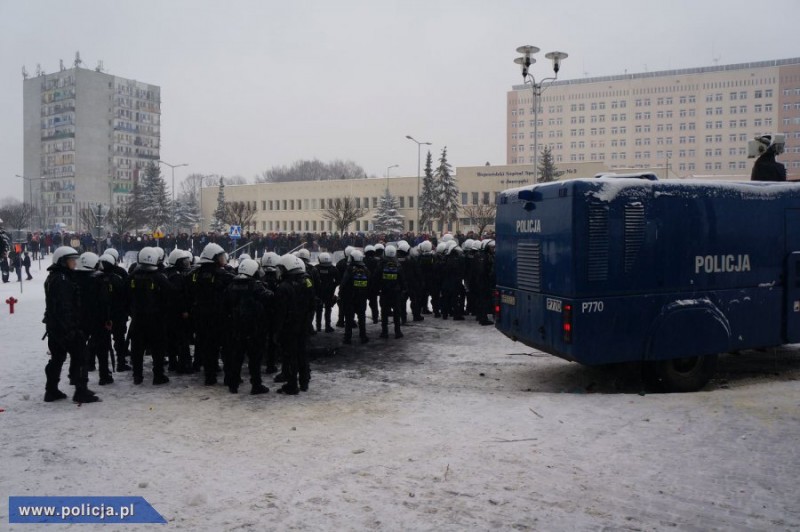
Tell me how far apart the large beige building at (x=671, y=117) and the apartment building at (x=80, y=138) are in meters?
82.0

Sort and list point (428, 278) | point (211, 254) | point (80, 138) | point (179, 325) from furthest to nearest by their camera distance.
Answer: point (80, 138) → point (428, 278) → point (179, 325) → point (211, 254)

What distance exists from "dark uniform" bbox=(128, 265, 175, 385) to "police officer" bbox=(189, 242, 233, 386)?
0.58 m

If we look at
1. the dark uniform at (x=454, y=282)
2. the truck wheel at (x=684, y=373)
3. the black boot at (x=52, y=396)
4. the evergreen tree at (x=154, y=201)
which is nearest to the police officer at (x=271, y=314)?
the black boot at (x=52, y=396)

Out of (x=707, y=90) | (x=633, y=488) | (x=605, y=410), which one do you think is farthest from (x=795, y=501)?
(x=707, y=90)

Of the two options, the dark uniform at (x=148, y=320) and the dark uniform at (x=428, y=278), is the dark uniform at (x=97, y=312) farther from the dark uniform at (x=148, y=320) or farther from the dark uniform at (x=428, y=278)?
the dark uniform at (x=428, y=278)

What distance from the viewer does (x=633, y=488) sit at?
576cm

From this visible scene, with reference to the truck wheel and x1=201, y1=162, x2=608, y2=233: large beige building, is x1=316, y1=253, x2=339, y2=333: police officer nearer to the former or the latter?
the truck wheel

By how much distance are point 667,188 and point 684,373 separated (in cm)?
278

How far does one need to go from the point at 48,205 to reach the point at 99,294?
139538mm

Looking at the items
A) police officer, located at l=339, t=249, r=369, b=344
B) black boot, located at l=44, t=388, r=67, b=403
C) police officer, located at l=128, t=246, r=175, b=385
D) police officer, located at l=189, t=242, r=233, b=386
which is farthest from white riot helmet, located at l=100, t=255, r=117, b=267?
police officer, located at l=339, t=249, r=369, b=344

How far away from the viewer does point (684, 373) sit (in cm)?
956

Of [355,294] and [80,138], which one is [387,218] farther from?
[80,138]

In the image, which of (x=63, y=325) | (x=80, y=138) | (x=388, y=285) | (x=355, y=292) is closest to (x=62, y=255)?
(x=63, y=325)

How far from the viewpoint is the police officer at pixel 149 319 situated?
10.4 meters
